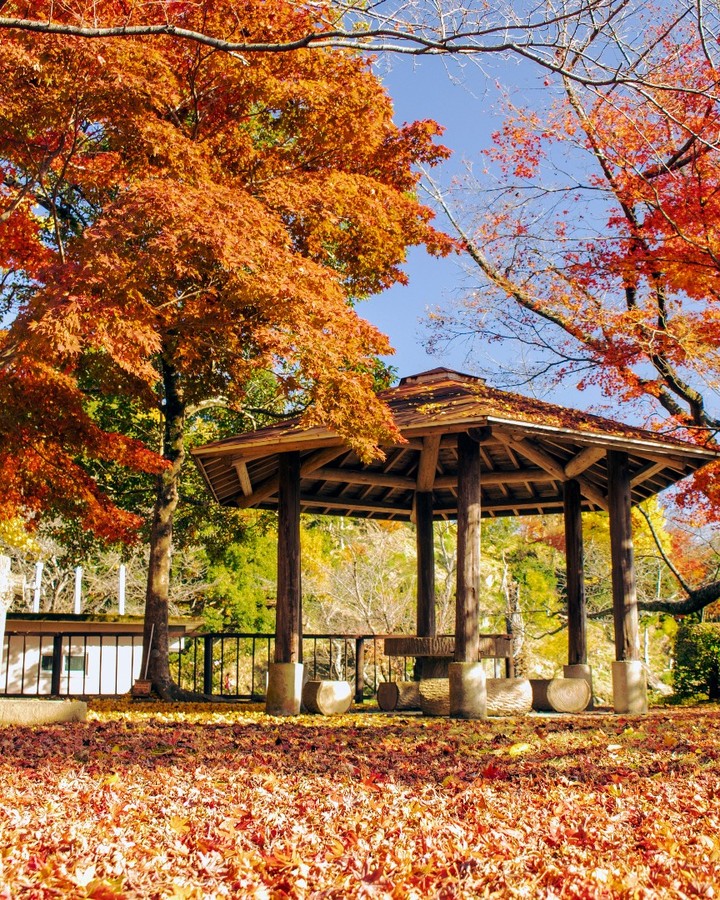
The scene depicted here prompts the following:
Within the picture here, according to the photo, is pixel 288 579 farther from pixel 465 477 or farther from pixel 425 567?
pixel 425 567

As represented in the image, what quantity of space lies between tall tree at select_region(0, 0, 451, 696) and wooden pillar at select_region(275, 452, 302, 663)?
4.63 feet

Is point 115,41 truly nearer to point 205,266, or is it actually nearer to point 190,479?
point 205,266

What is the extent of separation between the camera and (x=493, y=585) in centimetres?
2952

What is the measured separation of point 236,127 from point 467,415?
20.8ft

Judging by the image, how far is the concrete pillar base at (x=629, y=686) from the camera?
11.3 meters

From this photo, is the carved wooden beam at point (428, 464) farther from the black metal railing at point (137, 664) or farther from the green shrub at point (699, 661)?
the black metal railing at point (137, 664)

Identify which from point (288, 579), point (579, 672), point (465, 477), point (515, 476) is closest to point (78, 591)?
point (515, 476)

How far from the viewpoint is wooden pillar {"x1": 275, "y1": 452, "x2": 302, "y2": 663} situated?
440 inches

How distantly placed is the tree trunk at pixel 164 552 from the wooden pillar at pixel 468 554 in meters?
5.96

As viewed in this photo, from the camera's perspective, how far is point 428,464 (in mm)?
13555

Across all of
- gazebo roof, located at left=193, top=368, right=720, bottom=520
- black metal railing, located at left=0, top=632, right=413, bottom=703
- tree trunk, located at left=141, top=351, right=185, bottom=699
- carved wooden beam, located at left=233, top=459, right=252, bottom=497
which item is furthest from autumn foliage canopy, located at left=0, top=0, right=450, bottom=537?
black metal railing, located at left=0, top=632, right=413, bottom=703

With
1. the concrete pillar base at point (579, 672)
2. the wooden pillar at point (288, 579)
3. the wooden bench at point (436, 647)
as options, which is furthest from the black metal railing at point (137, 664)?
the wooden pillar at point (288, 579)

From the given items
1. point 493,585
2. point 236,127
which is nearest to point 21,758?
point 236,127

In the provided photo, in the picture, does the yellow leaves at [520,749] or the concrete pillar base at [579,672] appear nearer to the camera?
the yellow leaves at [520,749]
